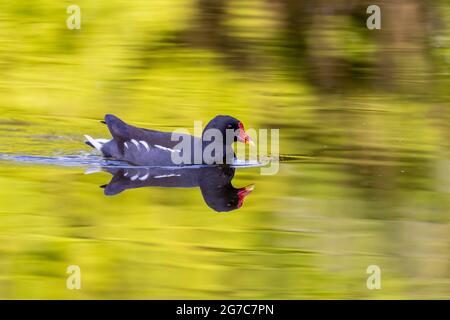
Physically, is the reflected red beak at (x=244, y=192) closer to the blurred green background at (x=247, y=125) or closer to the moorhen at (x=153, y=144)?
the blurred green background at (x=247, y=125)

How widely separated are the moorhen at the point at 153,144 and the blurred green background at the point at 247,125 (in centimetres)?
28

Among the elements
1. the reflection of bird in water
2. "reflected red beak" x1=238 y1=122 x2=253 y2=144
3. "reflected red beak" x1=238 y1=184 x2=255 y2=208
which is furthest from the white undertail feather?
"reflected red beak" x1=238 y1=184 x2=255 y2=208

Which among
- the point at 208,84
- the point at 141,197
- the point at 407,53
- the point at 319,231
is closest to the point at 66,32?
the point at 208,84

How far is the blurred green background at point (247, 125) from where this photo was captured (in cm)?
536

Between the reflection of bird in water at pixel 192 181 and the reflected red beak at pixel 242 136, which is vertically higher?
the reflected red beak at pixel 242 136

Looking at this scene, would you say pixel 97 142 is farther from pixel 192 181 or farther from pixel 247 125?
pixel 247 125

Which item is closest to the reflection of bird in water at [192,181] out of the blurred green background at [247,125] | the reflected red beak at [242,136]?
the blurred green background at [247,125]

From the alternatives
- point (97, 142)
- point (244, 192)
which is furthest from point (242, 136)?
point (97, 142)

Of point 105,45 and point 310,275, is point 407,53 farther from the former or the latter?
point 310,275

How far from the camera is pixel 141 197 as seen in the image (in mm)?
6285

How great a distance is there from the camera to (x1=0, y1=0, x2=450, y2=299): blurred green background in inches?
211

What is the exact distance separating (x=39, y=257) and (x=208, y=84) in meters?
3.85

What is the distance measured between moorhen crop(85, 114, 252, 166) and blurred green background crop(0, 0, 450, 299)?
282 mm

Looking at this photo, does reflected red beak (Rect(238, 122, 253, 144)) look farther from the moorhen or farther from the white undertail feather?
the white undertail feather
